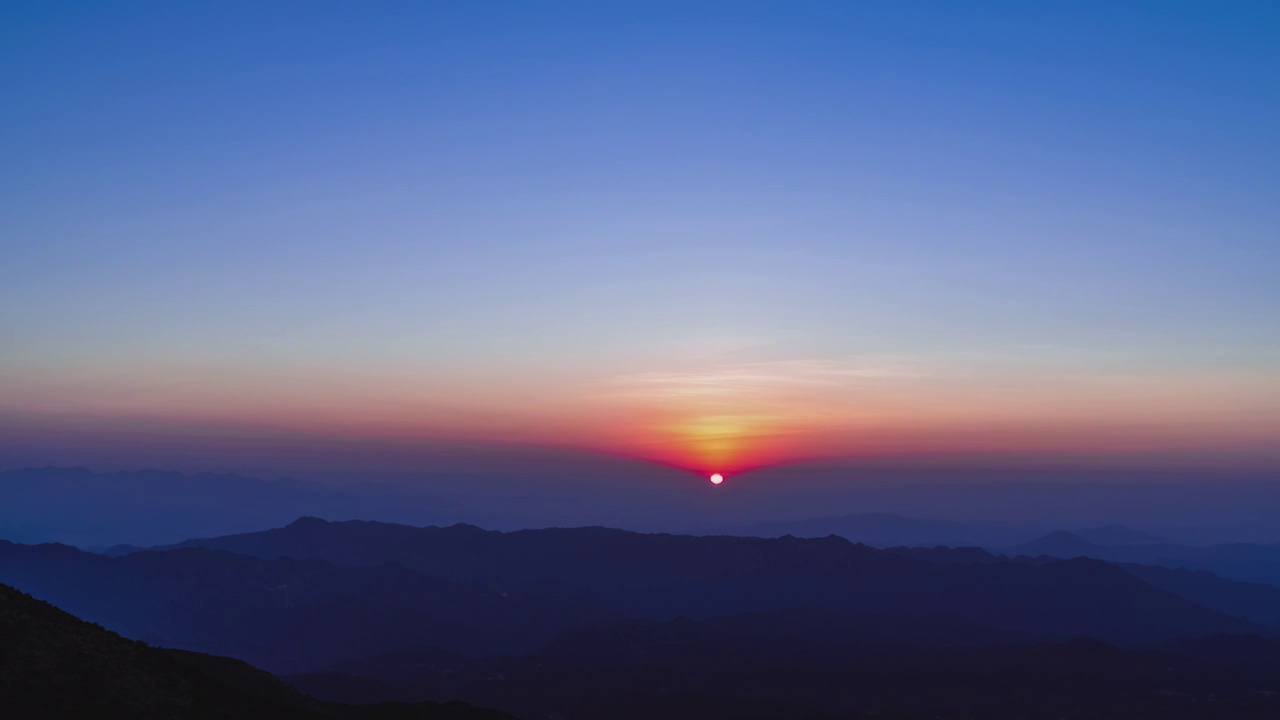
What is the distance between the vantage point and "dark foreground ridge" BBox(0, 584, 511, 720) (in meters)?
34.8

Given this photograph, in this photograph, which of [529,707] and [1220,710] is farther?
[529,707]

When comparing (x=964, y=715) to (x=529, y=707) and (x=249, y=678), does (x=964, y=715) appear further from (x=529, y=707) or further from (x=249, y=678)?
(x=249, y=678)

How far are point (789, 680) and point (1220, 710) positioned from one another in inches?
2966

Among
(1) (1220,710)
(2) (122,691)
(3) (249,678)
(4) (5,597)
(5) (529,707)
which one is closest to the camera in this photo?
(2) (122,691)

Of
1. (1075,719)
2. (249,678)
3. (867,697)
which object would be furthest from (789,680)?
(249,678)

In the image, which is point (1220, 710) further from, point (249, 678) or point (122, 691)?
point (122, 691)

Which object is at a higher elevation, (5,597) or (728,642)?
(5,597)

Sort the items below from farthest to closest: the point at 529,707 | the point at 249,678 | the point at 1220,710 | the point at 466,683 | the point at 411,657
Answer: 1. the point at 411,657
2. the point at 466,683
3. the point at 529,707
4. the point at 1220,710
5. the point at 249,678

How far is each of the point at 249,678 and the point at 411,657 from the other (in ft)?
407

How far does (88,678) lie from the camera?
36.8 m

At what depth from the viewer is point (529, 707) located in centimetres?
14712

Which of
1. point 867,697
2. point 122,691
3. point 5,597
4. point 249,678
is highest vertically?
point 5,597

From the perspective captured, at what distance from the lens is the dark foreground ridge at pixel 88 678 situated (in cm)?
3475

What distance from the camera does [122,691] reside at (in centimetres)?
3706
